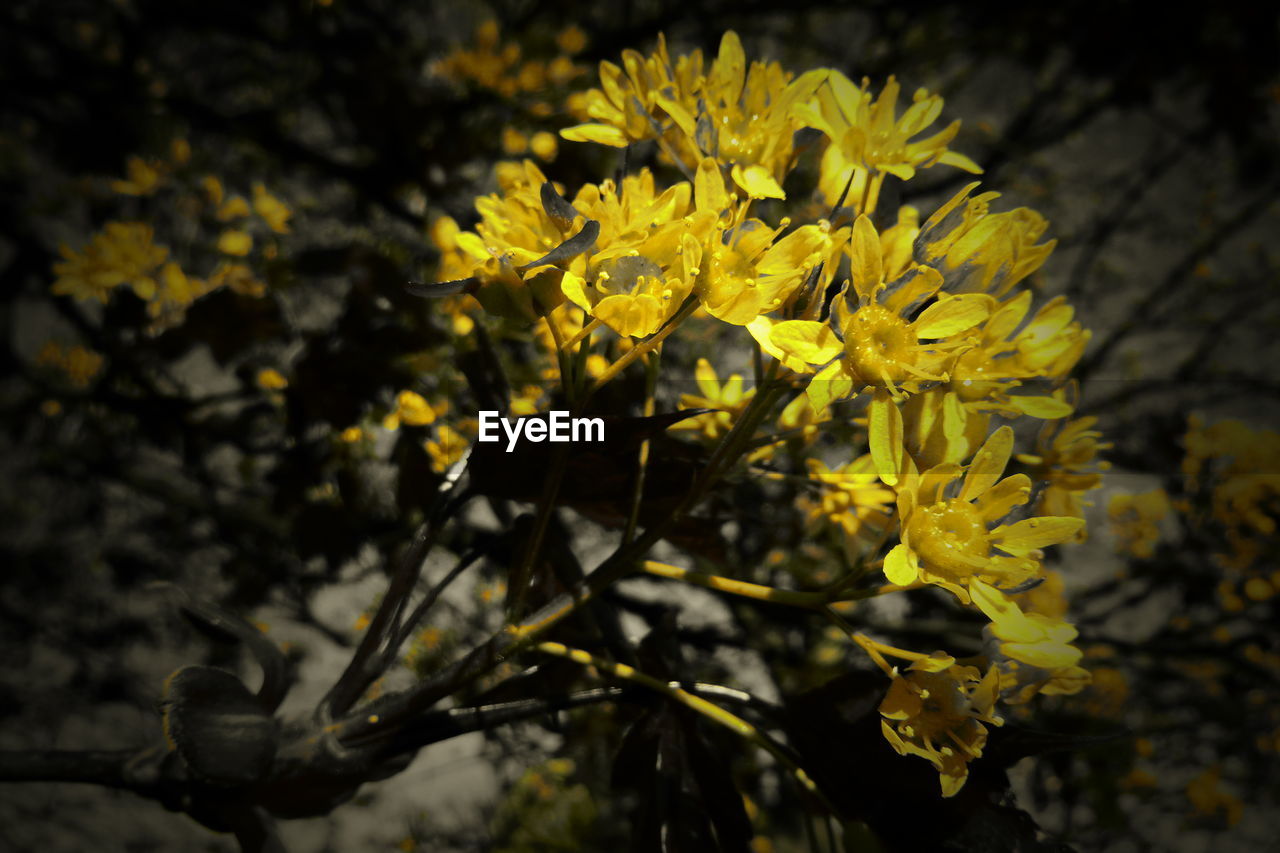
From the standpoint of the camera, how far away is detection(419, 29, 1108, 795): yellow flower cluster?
0.20 metres

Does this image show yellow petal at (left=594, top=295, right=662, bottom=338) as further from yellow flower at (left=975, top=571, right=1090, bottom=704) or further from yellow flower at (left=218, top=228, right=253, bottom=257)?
yellow flower at (left=218, top=228, right=253, bottom=257)

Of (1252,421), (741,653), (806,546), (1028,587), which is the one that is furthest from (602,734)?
(1252,421)

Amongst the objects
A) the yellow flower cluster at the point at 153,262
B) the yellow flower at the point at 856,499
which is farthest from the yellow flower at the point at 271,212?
the yellow flower at the point at 856,499

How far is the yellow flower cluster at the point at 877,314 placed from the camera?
7.9 inches

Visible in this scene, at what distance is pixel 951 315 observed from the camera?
208 mm

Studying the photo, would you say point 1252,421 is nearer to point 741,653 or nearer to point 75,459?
point 741,653

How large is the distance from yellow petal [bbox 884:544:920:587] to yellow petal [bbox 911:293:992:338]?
0.07m

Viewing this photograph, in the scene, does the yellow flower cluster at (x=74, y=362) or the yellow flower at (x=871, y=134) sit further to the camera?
the yellow flower cluster at (x=74, y=362)

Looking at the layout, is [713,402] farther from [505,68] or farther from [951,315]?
[505,68]

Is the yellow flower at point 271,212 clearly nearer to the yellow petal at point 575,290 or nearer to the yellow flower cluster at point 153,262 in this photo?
the yellow flower cluster at point 153,262

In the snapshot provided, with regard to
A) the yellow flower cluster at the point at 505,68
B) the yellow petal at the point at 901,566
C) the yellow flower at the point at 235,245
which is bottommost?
the yellow petal at the point at 901,566

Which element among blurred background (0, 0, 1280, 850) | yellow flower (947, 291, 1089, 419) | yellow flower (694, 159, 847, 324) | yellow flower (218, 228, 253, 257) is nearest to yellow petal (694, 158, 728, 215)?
yellow flower (694, 159, 847, 324)

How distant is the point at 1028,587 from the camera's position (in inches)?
8.4

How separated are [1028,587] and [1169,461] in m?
0.59
